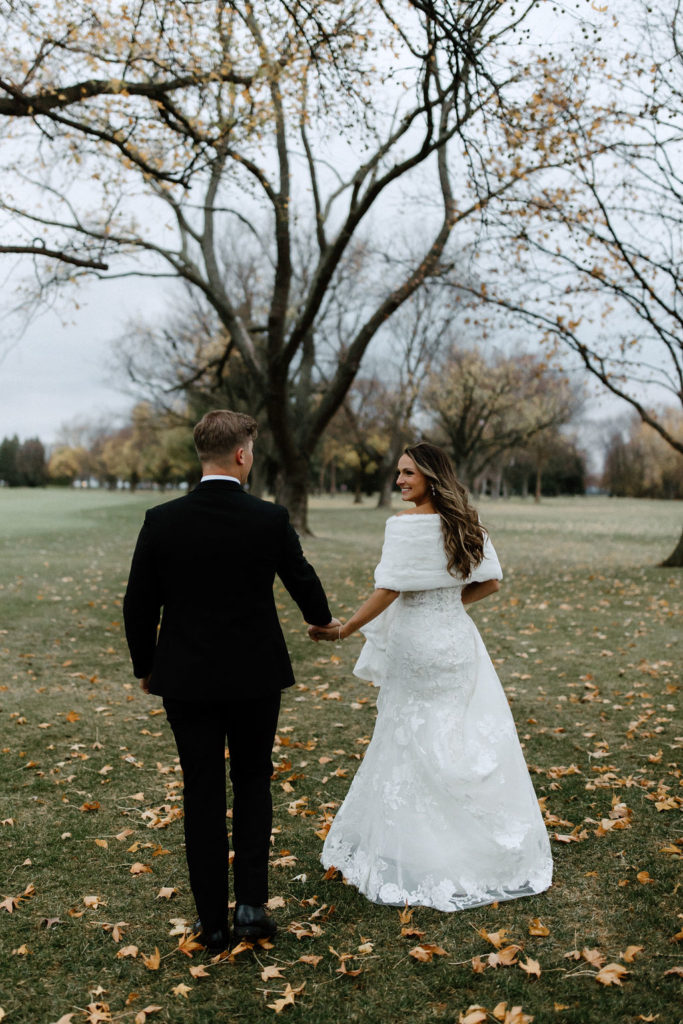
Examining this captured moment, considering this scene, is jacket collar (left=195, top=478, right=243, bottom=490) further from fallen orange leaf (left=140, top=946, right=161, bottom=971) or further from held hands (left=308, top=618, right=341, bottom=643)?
fallen orange leaf (left=140, top=946, right=161, bottom=971)

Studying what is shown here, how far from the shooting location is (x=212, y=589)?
134 inches

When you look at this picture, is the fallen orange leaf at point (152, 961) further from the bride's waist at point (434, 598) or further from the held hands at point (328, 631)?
the bride's waist at point (434, 598)

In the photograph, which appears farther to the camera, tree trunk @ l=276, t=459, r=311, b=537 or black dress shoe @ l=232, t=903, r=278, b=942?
tree trunk @ l=276, t=459, r=311, b=537

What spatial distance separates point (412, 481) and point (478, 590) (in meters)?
0.79

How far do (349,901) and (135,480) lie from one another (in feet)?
334

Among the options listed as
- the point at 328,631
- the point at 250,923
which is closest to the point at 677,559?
the point at 328,631

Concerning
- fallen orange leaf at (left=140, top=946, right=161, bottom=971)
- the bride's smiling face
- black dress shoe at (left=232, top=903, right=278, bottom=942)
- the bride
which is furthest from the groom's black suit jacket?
fallen orange leaf at (left=140, top=946, right=161, bottom=971)

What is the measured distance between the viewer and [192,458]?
179ft

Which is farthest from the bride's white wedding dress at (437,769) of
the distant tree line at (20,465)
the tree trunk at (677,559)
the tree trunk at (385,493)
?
the distant tree line at (20,465)

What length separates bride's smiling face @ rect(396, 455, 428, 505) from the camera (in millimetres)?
4027

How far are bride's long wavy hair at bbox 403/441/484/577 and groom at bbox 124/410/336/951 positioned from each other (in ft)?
2.85

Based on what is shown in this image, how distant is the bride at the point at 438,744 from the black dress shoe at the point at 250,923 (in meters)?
0.63

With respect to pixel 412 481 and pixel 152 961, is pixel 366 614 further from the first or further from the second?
pixel 152 961

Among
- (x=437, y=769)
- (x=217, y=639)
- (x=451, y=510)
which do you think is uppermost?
(x=451, y=510)
